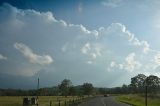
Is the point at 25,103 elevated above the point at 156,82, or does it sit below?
below

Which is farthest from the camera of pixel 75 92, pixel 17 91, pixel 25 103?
pixel 17 91

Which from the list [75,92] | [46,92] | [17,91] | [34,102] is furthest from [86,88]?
[34,102]

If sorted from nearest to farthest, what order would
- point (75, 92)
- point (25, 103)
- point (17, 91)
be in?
point (25, 103) < point (75, 92) < point (17, 91)

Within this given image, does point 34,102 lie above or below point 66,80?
below

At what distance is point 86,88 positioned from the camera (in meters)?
182

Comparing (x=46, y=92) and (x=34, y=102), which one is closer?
(x=34, y=102)

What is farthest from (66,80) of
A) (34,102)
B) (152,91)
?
(34,102)

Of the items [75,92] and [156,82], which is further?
[156,82]

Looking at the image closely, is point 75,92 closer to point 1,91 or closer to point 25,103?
point 1,91

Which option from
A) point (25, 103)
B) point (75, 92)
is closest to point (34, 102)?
point (25, 103)

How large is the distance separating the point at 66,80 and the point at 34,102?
142 metres

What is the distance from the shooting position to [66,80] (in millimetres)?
176875

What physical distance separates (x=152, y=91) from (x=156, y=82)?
8241 mm

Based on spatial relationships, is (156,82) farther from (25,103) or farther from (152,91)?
(25,103)
